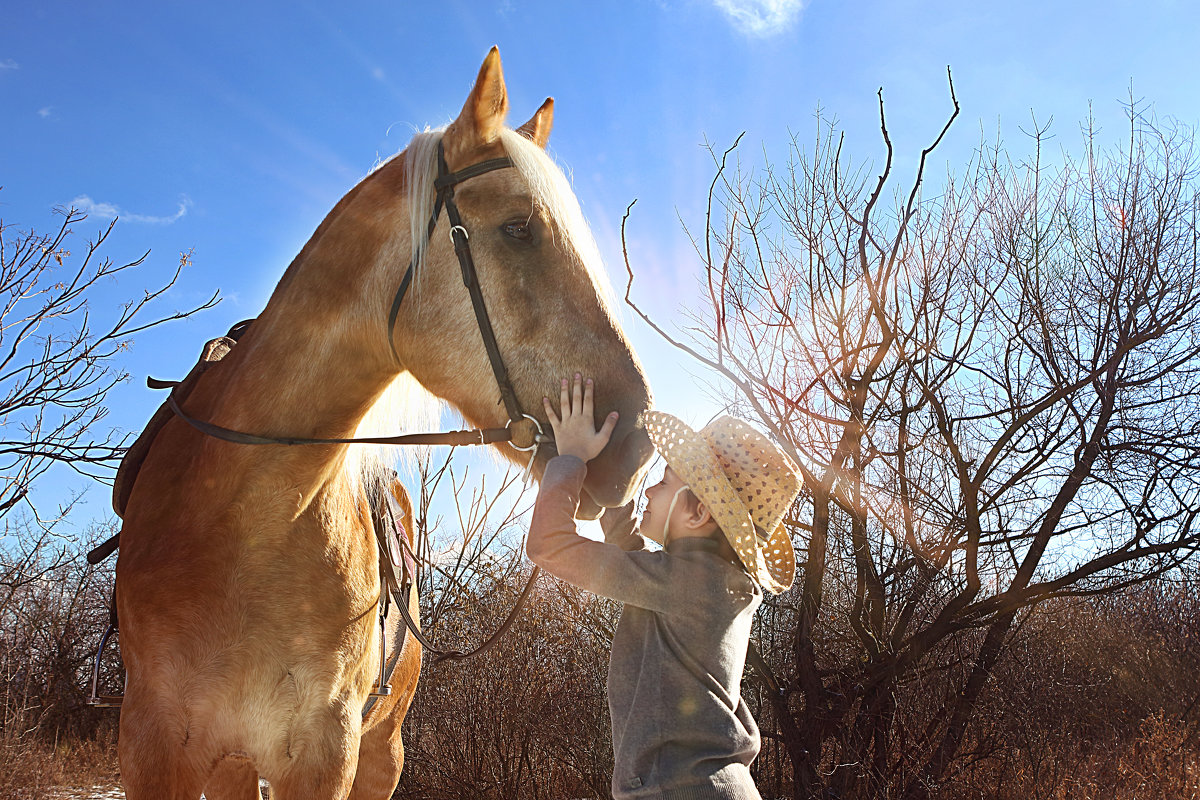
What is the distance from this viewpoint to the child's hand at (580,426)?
167 centimetres

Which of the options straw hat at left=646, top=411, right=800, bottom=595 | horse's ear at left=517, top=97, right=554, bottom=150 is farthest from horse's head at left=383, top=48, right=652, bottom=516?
horse's ear at left=517, top=97, right=554, bottom=150

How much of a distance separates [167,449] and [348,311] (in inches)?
33.4

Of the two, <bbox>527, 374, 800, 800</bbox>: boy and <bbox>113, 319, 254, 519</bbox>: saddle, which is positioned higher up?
<bbox>113, 319, 254, 519</bbox>: saddle

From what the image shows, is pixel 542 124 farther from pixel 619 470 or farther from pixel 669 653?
pixel 669 653

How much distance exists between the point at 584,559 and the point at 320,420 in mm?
802

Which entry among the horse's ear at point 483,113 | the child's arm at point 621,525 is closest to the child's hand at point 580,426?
the child's arm at point 621,525

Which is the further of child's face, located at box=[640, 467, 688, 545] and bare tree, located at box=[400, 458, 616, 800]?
bare tree, located at box=[400, 458, 616, 800]

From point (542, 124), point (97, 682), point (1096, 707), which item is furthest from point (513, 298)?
point (1096, 707)

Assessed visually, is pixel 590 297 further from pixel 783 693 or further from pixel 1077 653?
pixel 1077 653

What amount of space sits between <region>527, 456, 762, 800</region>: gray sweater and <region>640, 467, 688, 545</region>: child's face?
3.0 inches

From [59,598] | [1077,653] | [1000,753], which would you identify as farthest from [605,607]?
[59,598]

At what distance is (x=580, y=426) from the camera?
168cm

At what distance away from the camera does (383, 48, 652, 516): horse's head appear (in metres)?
1.73

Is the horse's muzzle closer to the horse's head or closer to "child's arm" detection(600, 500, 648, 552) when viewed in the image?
the horse's head
